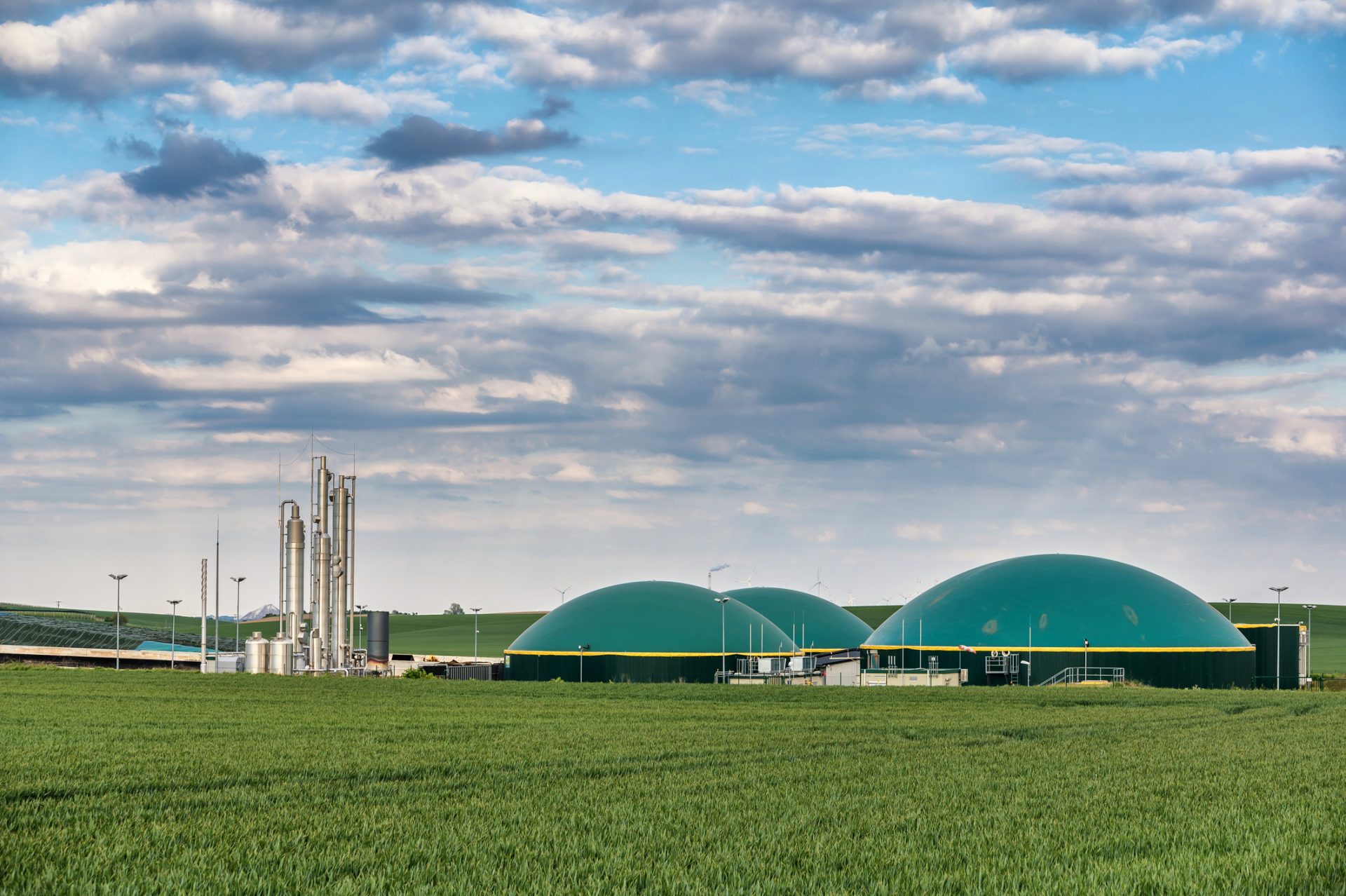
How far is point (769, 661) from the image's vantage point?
314 ft

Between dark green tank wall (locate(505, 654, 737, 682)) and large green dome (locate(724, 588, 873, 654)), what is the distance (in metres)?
29.0

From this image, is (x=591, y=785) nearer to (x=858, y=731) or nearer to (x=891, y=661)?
(x=858, y=731)

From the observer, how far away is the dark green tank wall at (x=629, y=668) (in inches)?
3745

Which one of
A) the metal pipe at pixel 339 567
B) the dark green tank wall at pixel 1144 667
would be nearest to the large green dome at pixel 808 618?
the dark green tank wall at pixel 1144 667

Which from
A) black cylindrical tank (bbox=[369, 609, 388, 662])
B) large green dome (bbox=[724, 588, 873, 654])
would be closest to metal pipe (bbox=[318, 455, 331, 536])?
black cylindrical tank (bbox=[369, 609, 388, 662])

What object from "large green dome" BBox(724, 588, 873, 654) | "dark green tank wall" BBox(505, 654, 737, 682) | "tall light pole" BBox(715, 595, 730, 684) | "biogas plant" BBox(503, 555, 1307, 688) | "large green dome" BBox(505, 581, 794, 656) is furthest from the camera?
"large green dome" BBox(724, 588, 873, 654)

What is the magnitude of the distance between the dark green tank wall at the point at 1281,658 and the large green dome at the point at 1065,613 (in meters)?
3.51

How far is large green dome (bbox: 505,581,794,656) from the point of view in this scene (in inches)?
3812

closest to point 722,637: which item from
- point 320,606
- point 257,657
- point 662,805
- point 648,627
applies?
point 648,627

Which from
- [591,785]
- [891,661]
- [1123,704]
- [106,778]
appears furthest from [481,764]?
[891,661]

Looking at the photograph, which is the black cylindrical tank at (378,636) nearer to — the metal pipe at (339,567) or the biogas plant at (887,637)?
the biogas plant at (887,637)

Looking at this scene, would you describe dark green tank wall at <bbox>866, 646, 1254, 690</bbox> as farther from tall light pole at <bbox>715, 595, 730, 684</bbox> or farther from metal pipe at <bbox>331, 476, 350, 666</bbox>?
metal pipe at <bbox>331, 476, 350, 666</bbox>

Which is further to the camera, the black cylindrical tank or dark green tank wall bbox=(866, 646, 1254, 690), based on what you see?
the black cylindrical tank

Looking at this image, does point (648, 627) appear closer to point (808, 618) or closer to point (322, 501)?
point (322, 501)
